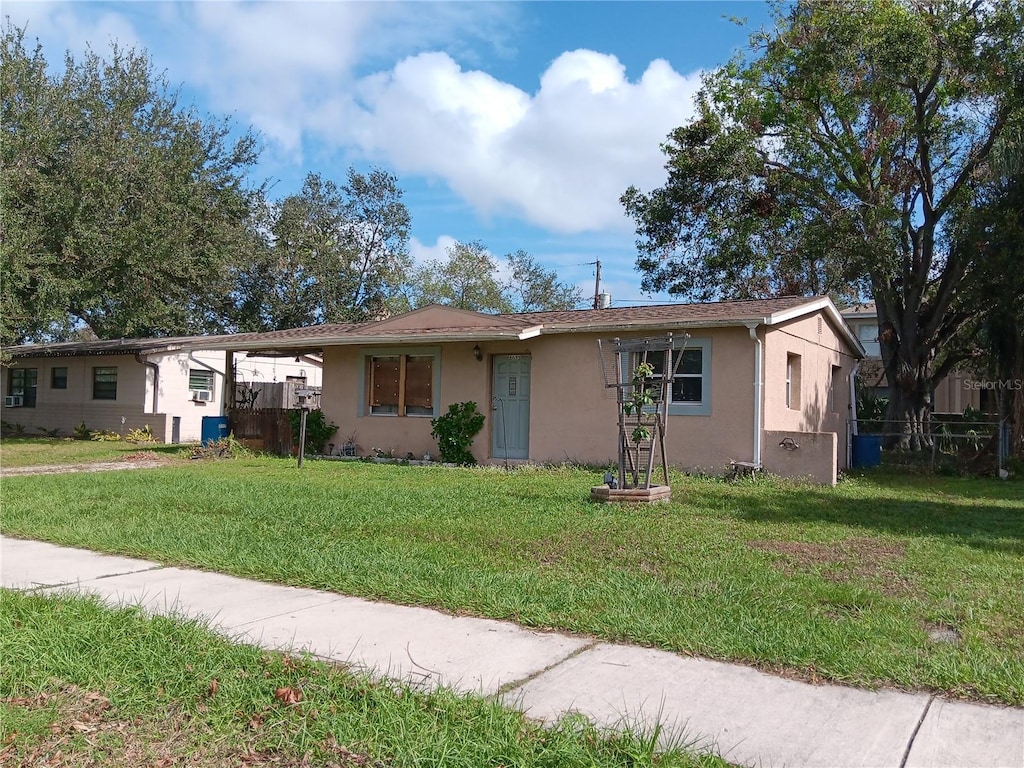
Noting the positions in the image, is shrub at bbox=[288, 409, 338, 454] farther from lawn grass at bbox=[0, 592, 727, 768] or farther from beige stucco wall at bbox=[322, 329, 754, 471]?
lawn grass at bbox=[0, 592, 727, 768]

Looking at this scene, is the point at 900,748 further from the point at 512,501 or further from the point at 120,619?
the point at 512,501

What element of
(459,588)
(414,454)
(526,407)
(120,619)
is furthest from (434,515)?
(414,454)

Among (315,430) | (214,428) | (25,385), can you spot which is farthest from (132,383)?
(315,430)

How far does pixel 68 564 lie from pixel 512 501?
4.94 metres

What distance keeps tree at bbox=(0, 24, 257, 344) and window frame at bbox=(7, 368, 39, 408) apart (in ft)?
12.4

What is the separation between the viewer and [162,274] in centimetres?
2208

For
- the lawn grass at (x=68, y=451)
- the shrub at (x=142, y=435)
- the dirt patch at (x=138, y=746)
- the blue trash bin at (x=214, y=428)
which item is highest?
the blue trash bin at (x=214, y=428)

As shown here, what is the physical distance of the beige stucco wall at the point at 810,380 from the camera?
13758 mm

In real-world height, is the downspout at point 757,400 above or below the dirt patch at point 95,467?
above

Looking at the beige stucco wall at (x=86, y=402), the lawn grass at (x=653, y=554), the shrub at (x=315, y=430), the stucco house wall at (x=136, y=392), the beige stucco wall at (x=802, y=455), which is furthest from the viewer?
the beige stucco wall at (x=86, y=402)

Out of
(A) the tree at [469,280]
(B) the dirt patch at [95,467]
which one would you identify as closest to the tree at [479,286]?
(A) the tree at [469,280]

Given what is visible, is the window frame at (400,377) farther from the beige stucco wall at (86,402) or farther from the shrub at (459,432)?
the beige stucco wall at (86,402)

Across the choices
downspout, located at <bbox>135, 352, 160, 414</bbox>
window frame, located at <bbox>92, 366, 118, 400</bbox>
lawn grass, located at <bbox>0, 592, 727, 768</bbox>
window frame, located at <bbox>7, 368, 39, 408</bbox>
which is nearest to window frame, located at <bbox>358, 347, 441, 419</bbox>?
downspout, located at <bbox>135, 352, 160, 414</bbox>

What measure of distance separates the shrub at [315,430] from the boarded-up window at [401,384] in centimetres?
112
